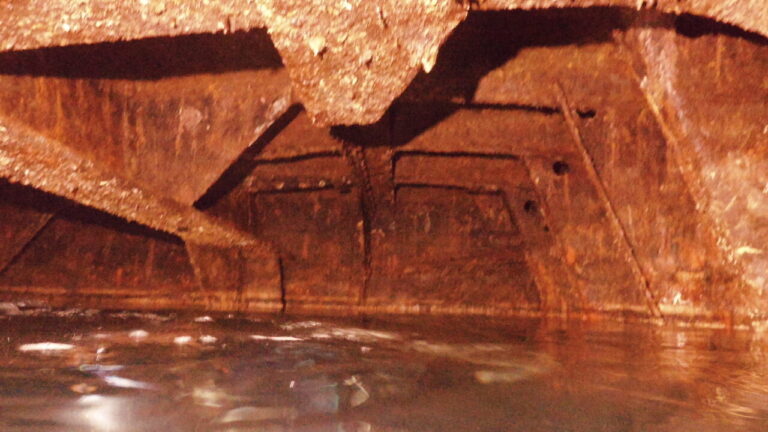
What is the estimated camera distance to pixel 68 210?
405 cm

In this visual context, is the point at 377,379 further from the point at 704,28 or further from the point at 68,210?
the point at 68,210

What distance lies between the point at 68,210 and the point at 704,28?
3.68m

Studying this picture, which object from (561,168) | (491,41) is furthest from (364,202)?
(491,41)

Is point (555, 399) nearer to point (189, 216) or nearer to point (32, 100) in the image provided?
point (189, 216)

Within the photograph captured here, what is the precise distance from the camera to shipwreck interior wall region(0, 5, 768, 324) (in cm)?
229

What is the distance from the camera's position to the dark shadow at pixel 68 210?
3.92 meters

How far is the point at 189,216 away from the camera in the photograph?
3.08 m

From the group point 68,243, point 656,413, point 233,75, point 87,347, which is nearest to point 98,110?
point 233,75

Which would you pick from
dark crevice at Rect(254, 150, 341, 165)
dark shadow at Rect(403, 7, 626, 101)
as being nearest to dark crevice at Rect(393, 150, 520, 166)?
dark crevice at Rect(254, 150, 341, 165)

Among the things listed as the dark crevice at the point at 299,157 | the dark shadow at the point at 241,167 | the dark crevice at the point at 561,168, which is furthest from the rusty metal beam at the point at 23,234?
the dark crevice at the point at 561,168

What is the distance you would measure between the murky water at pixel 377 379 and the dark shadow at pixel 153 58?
44.0 inches

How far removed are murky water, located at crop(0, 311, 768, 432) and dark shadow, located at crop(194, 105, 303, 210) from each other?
84 centimetres

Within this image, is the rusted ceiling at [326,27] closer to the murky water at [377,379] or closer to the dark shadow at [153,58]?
the dark shadow at [153,58]

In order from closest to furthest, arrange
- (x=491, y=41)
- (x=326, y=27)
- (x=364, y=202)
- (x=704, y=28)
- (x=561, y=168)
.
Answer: (x=326, y=27)
(x=704, y=28)
(x=491, y=41)
(x=561, y=168)
(x=364, y=202)
